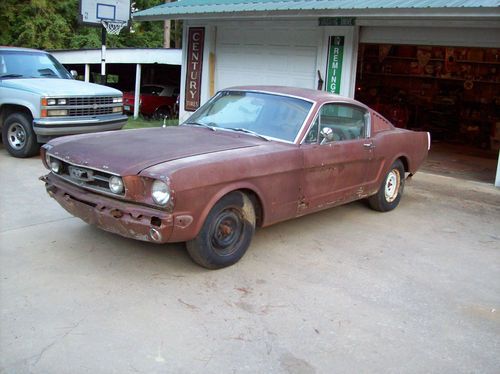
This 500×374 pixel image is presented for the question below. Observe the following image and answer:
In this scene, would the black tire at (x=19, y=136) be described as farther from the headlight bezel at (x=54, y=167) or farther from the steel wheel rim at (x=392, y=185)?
the steel wheel rim at (x=392, y=185)

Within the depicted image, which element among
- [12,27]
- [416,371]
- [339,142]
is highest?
[12,27]

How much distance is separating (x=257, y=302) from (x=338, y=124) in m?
2.60

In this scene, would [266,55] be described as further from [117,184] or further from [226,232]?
[117,184]

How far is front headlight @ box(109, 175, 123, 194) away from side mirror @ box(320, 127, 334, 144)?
2.18 m

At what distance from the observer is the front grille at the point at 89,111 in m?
9.13

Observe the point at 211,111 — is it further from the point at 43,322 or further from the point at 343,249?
the point at 43,322

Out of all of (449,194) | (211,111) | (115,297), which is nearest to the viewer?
(115,297)

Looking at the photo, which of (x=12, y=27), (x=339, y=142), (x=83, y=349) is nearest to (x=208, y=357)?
(x=83, y=349)

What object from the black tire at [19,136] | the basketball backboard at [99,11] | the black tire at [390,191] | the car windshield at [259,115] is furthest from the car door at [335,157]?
the basketball backboard at [99,11]

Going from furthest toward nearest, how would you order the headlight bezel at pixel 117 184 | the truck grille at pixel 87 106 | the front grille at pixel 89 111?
the front grille at pixel 89 111 < the truck grille at pixel 87 106 < the headlight bezel at pixel 117 184

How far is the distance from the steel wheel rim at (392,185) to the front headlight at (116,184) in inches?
150

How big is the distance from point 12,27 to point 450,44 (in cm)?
2519

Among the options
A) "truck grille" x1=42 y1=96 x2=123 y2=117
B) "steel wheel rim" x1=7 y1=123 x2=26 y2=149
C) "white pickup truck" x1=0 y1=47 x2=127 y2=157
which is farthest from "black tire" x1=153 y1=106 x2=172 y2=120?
"steel wheel rim" x1=7 y1=123 x2=26 y2=149

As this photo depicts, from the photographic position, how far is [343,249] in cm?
554
